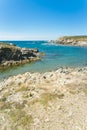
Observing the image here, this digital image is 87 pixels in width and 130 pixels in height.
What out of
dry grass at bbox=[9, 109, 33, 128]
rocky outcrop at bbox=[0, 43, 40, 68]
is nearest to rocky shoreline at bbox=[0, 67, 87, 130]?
dry grass at bbox=[9, 109, 33, 128]

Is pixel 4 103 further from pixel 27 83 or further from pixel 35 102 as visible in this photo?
pixel 27 83

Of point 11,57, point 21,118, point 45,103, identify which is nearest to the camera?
point 21,118

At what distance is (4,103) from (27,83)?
605cm

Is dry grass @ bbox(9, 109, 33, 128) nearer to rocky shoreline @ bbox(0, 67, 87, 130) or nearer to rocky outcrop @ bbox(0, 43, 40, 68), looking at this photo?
rocky shoreline @ bbox(0, 67, 87, 130)

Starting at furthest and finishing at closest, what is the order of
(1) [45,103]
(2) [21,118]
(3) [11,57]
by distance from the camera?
(3) [11,57], (1) [45,103], (2) [21,118]

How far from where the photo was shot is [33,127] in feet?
59.3

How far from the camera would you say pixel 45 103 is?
22.0 meters

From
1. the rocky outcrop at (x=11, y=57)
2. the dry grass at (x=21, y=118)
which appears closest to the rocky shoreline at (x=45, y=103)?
the dry grass at (x=21, y=118)

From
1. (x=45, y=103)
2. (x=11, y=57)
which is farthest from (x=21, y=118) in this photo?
(x=11, y=57)

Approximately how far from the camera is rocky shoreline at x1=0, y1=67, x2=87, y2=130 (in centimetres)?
1845

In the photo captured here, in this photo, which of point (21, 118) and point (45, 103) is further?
point (45, 103)

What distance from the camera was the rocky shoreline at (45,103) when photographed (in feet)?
60.5

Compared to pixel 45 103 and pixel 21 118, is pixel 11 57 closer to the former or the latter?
pixel 45 103

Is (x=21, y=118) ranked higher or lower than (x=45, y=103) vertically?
lower
